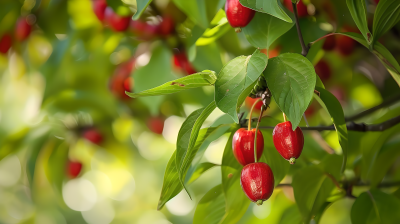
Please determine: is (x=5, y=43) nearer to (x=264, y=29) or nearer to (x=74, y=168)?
(x=74, y=168)

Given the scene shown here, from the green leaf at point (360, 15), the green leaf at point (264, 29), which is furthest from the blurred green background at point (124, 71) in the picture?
the green leaf at point (360, 15)

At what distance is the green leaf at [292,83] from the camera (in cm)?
40

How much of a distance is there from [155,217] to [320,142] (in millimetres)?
2272

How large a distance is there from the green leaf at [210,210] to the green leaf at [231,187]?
19mm

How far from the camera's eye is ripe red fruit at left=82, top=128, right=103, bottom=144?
1349mm

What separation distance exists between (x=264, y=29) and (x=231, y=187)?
271 millimetres

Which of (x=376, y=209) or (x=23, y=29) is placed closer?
(x=376, y=209)

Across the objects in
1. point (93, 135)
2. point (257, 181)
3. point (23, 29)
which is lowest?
point (93, 135)

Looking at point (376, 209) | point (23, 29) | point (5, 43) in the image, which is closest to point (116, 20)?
point (23, 29)

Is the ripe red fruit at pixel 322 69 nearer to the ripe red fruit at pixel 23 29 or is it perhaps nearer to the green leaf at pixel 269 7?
the green leaf at pixel 269 7

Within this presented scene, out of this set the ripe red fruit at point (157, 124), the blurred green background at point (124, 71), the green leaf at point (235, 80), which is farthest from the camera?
the ripe red fruit at point (157, 124)

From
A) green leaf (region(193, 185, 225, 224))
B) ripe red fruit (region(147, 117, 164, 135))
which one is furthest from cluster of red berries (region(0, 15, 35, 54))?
green leaf (region(193, 185, 225, 224))

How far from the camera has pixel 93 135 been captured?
53.2 inches

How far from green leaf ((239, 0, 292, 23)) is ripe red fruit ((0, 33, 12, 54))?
119 centimetres
